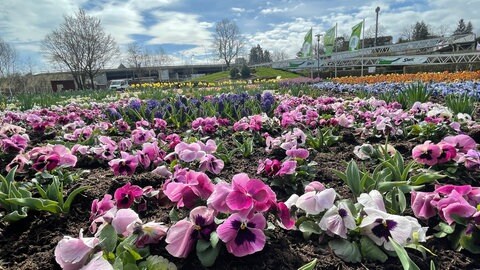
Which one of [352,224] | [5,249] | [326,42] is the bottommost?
[5,249]

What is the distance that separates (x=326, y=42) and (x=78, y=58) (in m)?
26.4

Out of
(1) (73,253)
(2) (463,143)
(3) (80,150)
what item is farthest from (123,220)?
(2) (463,143)

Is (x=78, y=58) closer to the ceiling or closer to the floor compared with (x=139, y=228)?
closer to the ceiling

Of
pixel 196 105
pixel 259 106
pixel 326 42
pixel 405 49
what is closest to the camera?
pixel 259 106

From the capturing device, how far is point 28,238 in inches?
56.8

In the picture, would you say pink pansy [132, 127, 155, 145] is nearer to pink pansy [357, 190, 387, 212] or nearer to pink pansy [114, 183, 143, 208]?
pink pansy [114, 183, 143, 208]

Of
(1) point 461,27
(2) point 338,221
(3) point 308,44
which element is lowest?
(2) point 338,221

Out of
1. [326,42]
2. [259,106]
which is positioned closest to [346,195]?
[259,106]

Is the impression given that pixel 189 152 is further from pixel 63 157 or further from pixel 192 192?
pixel 63 157

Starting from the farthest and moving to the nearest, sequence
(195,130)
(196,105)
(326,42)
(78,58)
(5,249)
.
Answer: (78,58) < (326,42) < (196,105) < (195,130) < (5,249)

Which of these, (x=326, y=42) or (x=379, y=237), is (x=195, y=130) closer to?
(x=379, y=237)

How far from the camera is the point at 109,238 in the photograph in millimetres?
1082

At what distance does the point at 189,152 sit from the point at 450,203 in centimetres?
132

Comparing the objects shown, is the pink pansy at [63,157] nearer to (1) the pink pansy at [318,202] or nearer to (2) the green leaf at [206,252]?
(2) the green leaf at [206,252]
